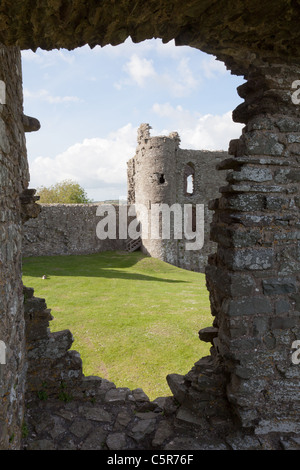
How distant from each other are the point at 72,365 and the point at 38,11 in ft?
14.0

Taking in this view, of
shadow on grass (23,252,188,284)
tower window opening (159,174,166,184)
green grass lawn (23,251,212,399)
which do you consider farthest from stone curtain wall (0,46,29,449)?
tower window opening (159,174,166,184)

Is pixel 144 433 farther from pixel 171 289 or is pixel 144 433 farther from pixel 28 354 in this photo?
pixel 171 289

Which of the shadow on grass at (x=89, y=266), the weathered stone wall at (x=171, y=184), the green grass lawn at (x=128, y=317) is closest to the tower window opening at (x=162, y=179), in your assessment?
the weathered stone wall at (x=171, y=184)

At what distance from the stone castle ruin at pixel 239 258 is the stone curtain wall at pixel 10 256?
0.02m

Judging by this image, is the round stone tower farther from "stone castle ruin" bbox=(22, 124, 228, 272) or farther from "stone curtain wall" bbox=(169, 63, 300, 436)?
"stone curtain wall" bbox=(169, 63, 300, 436)

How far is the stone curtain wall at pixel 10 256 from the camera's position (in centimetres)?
283

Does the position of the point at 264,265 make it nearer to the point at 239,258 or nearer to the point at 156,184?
the point at 239,258

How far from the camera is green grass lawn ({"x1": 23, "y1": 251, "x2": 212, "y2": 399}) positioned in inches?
259

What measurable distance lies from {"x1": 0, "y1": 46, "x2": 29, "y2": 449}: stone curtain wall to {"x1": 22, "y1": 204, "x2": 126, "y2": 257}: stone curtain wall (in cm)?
1734

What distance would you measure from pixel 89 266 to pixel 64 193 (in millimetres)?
29208

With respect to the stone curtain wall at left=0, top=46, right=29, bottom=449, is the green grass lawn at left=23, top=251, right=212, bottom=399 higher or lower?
lower

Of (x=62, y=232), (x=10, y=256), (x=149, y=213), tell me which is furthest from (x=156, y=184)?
(x=10, y=256)

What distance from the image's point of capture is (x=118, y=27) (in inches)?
118
